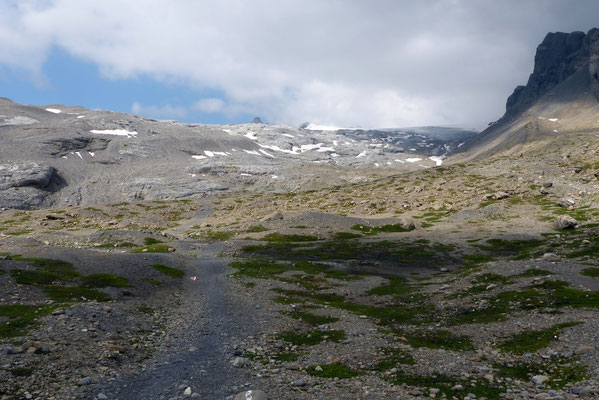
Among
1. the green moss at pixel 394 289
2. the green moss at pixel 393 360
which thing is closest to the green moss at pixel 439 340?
the green moss at pixel 393 360

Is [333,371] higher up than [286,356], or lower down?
higher up

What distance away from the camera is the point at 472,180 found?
155750mm

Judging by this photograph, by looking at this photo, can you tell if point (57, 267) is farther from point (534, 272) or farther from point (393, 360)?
point (534, 272)

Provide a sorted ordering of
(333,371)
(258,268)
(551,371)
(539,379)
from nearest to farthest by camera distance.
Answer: (539,379) < (551,371) < (333,371) < (258,268)

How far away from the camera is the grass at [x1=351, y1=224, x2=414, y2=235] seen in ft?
316

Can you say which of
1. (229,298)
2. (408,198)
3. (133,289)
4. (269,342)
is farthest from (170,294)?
(408,198)

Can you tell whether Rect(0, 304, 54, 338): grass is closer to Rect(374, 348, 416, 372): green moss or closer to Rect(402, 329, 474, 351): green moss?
Rect(374, 348, 416, 372): green moss

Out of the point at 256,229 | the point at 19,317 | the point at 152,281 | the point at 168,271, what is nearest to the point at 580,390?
the point at 19,317

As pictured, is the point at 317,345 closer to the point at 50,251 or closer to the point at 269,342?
the point at 269,342

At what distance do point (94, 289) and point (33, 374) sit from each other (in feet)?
70.3

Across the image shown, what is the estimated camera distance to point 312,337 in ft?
82.6

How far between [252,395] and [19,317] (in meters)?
19.1

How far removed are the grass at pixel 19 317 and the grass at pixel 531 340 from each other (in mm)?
28554

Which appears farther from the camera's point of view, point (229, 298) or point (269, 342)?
point (229, 298)
